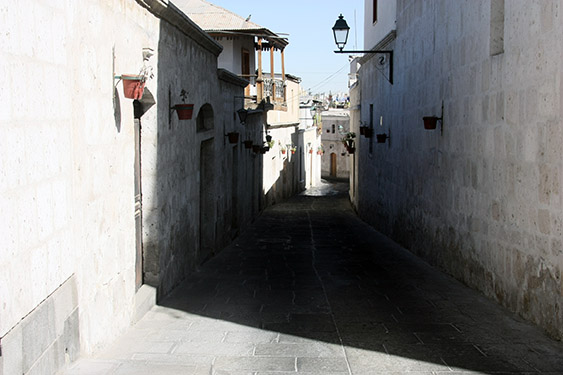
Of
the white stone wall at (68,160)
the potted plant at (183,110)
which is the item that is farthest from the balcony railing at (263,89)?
the white stone wall at (68,160)

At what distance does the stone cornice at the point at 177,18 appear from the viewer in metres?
7.65

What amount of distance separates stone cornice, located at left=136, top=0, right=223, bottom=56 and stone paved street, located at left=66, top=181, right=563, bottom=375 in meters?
3.44

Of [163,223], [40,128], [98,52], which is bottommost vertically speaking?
[163,223]

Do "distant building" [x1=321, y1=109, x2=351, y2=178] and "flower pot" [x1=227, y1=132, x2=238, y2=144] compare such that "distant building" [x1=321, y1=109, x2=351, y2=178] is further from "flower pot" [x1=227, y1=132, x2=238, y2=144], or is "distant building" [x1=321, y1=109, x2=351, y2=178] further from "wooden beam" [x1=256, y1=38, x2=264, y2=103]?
"flower pot" [x1=227, y1=132, x2=238, y2=144]

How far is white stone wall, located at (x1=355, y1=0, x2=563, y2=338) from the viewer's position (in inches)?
258

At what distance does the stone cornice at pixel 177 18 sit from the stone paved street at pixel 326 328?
3.44 m

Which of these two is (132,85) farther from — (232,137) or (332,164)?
(332,164)

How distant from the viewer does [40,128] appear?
13.9 feet

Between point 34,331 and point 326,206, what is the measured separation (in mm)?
23601

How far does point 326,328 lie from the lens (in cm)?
679

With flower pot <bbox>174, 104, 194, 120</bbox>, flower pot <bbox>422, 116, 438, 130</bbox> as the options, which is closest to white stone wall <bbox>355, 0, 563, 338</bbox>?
flower pot <bbox>422, 116, 438, 130</bbox>

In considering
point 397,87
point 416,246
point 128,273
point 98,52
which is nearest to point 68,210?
point 98,52

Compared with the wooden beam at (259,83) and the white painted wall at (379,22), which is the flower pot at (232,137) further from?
the wooden beam at (259,83)

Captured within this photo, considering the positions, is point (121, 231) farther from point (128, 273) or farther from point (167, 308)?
point (167, 308)
